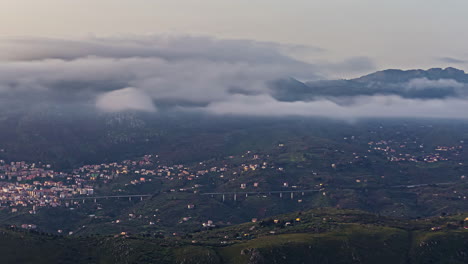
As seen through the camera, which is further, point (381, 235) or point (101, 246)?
point (381, 235)

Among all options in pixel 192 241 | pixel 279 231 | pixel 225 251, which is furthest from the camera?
pixel 279 231

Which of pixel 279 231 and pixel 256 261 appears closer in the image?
pixel 256 261

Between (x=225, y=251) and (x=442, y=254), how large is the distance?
59.5 metres

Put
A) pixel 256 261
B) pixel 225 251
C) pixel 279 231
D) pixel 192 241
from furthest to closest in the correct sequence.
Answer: pixel 279 231 → pixel 192 241 → pixel 225 251 → pixel 256 261

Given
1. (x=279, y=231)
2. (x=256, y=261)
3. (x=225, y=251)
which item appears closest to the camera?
(x=256, y=261)

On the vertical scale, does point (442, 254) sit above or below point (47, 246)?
below

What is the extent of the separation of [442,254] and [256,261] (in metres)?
53.8

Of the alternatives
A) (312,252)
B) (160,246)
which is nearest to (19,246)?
(160,246)

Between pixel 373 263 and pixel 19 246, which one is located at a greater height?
pixel 19 246

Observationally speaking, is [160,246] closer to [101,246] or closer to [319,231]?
[101,246]

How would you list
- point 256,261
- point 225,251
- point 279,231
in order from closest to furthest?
point 256,261, point 225,251, point 279,231

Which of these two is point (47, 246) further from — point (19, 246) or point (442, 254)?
point (442, 254)

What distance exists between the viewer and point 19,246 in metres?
164

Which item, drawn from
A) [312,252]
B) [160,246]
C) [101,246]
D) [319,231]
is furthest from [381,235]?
[101,246]
